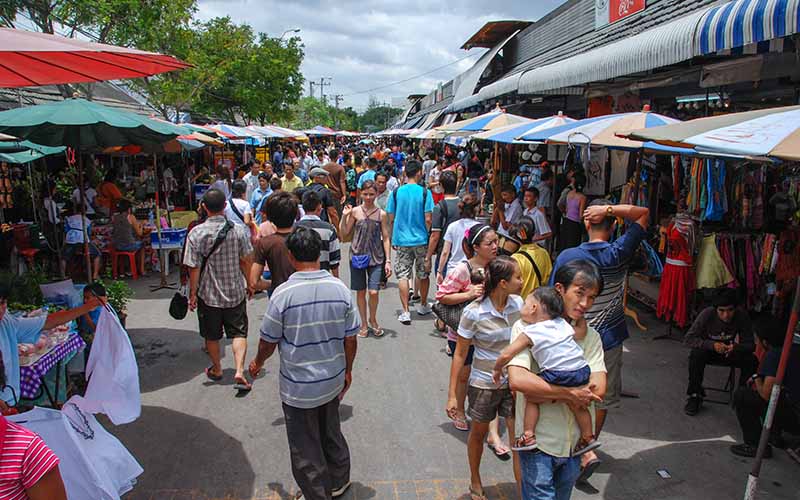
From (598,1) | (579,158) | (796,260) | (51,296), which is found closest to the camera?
(51,296)

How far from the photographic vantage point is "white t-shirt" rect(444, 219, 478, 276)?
5.65 m

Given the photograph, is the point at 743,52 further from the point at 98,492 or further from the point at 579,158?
the point at 98,492

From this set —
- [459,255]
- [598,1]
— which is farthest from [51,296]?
[598,1]

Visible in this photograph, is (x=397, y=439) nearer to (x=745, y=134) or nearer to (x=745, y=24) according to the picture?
(x=745, y=134)

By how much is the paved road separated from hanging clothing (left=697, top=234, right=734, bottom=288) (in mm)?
822

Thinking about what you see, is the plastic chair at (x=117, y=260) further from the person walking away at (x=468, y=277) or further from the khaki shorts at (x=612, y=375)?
the khaki shorts at (x=612, y=375)

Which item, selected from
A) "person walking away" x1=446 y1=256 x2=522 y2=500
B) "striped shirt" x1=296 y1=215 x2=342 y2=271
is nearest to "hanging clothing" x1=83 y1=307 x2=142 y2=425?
"striped shirt" x1=296 y1=215 x2=342 y2=271

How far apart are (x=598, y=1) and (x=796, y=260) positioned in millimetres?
7609

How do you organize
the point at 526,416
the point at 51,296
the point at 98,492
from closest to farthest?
the point at 526,416 < the point at 98,492 < the point at 51,296

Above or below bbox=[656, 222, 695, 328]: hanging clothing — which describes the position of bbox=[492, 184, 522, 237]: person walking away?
above

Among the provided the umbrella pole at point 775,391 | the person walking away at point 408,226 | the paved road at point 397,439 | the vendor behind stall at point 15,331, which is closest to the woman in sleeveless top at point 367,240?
the person walking away at point 408,226

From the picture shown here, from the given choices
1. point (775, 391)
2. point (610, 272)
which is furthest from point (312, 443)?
point (775, 391)

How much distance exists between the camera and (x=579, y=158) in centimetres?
Result: 1032

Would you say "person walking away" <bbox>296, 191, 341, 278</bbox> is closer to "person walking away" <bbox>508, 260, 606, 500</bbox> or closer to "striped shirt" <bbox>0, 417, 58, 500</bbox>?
"person walking away" <bbox>508, 260, 606, 500</bbox>
